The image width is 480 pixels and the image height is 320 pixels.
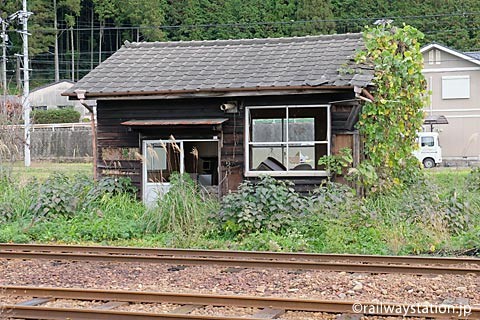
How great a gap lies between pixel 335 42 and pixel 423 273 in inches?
352

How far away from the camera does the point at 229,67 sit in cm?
1594

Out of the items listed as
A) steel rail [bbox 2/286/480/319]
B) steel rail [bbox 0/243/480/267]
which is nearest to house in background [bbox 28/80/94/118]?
steel rail [bbox 0/243/480/267]

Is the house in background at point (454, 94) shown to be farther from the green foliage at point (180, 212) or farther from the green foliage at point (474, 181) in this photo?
the green foliage at point (180, 212)

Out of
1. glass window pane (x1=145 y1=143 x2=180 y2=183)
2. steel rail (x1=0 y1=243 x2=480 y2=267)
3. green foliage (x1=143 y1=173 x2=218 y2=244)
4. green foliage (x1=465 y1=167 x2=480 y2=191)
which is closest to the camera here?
steel rail (x1=0 y1=243 x2=480 y2=267)

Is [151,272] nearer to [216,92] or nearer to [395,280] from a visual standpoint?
[395,280]

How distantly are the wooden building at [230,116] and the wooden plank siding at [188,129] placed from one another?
0.02 meters

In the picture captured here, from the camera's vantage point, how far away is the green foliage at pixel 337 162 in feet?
45.7

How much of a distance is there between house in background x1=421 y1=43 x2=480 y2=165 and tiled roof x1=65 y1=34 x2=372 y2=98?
26.5 m

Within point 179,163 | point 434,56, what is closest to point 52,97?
point 434,56

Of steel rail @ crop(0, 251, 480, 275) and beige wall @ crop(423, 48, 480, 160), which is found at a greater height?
beige wall @ crop(423, 48, 480, 160)

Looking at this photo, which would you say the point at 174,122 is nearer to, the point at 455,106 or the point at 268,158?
the point at 268,158

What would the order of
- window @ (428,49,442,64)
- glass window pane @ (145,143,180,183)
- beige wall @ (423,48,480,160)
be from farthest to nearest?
window @ (428,49,442,64) < beige wall @ (423,48,480,160) < glass window pane @ (145,143,180,183)

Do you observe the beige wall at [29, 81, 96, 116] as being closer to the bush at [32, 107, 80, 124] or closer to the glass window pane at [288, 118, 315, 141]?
the bush at [32, 107, 80, 124]

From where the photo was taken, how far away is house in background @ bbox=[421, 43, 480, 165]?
42.0 metres
